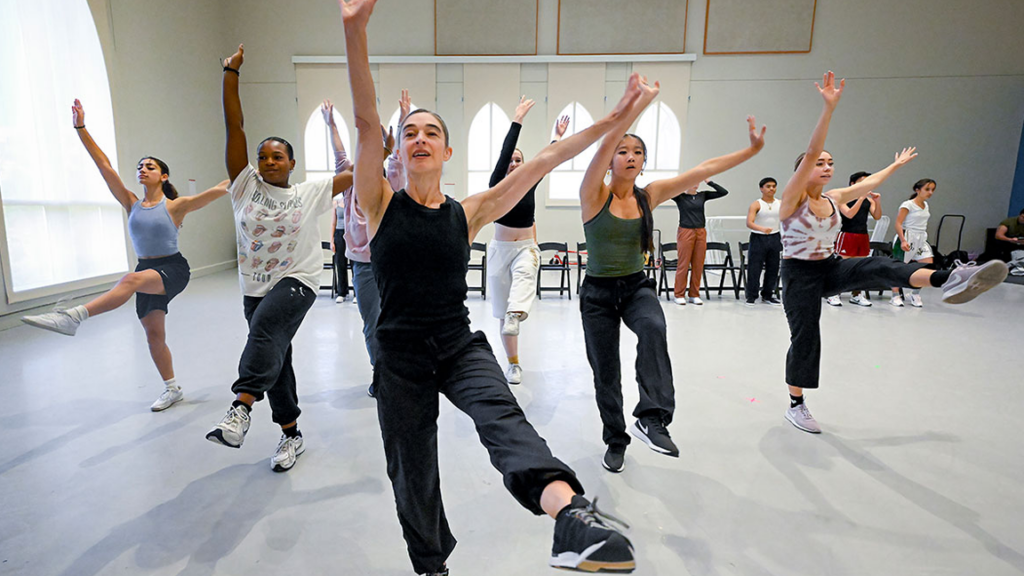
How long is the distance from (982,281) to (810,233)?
85 cm

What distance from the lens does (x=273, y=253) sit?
8.06 ft

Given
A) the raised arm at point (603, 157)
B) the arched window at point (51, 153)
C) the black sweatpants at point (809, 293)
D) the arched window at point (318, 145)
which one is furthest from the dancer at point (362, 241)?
the arched window at point (318, 145)

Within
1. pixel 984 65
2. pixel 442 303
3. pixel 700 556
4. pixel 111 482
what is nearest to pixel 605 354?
pixel 700 556

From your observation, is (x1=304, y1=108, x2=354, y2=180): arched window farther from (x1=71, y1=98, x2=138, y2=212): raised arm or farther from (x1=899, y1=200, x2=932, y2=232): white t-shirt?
(x1=899, y1=200, x2=932, y2=232): white t-shirt

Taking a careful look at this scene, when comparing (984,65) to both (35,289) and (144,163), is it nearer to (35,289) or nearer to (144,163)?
(144,163)

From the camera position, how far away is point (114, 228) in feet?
23.2

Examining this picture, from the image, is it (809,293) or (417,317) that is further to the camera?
(809,293)

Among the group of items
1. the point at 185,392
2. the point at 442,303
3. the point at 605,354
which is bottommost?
the point at 185,392

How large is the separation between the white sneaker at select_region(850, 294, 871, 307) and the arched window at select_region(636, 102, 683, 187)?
4.07 meters

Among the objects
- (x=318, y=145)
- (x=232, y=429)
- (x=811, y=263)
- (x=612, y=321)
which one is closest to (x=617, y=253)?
(x=612, y=321)

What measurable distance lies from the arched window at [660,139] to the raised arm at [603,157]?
8028mm

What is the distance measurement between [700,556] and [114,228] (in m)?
8.33

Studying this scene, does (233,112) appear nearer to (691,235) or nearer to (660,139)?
(691,235)

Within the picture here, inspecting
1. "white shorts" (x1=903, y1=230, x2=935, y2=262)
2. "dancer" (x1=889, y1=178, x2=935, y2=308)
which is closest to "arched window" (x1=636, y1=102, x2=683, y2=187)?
"dancer" (x1=889, y1=178, x2=935, y2=308)
